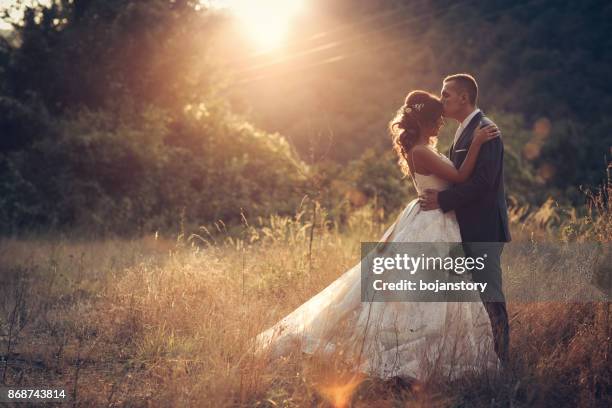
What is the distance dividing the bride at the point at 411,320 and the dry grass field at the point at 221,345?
144mm

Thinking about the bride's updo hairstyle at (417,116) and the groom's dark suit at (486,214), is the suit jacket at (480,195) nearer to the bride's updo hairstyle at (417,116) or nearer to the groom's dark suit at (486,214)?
the groom's dark suit at (486,214)

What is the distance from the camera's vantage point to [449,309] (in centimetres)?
418

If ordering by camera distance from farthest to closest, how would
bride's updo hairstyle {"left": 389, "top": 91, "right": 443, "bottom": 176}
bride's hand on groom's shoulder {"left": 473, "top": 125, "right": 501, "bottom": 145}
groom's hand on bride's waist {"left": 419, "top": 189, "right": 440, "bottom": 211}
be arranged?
1. bride's updo hairstyle {"left": 389, "top": 91, "right": 443, "bottom": 176}
2. groom's hand on bride's waist {"left": 419, "top": 189, "right": 440, "bottom": 211}
3. bride's hand on groom's shoulder {"left": 473, "top": 125, "right": 501, "bottom": 145}

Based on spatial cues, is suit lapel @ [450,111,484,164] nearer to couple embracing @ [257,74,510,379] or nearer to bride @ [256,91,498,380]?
couple embracing @ [257,74,510,379]

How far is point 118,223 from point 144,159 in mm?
1655

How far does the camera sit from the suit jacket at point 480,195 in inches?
168

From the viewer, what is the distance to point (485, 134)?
4246 mm

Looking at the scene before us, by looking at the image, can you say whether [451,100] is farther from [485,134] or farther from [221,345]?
[221,345]

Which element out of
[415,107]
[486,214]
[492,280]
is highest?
[415,107]

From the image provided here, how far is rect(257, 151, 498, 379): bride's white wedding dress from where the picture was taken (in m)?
4.07

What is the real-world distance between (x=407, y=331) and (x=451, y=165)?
1.32 metres

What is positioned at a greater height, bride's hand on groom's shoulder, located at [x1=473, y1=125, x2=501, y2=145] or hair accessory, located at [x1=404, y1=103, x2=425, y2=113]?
hair accessory, located at [x1=404, y1=103, x2=425, y2=113]

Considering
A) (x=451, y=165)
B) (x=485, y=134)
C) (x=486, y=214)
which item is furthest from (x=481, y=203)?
(x=485, y=134)

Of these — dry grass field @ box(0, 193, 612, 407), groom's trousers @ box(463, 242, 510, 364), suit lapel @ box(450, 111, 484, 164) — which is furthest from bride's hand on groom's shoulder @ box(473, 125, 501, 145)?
dry grass field @ box(0, 193, 612, 407)
